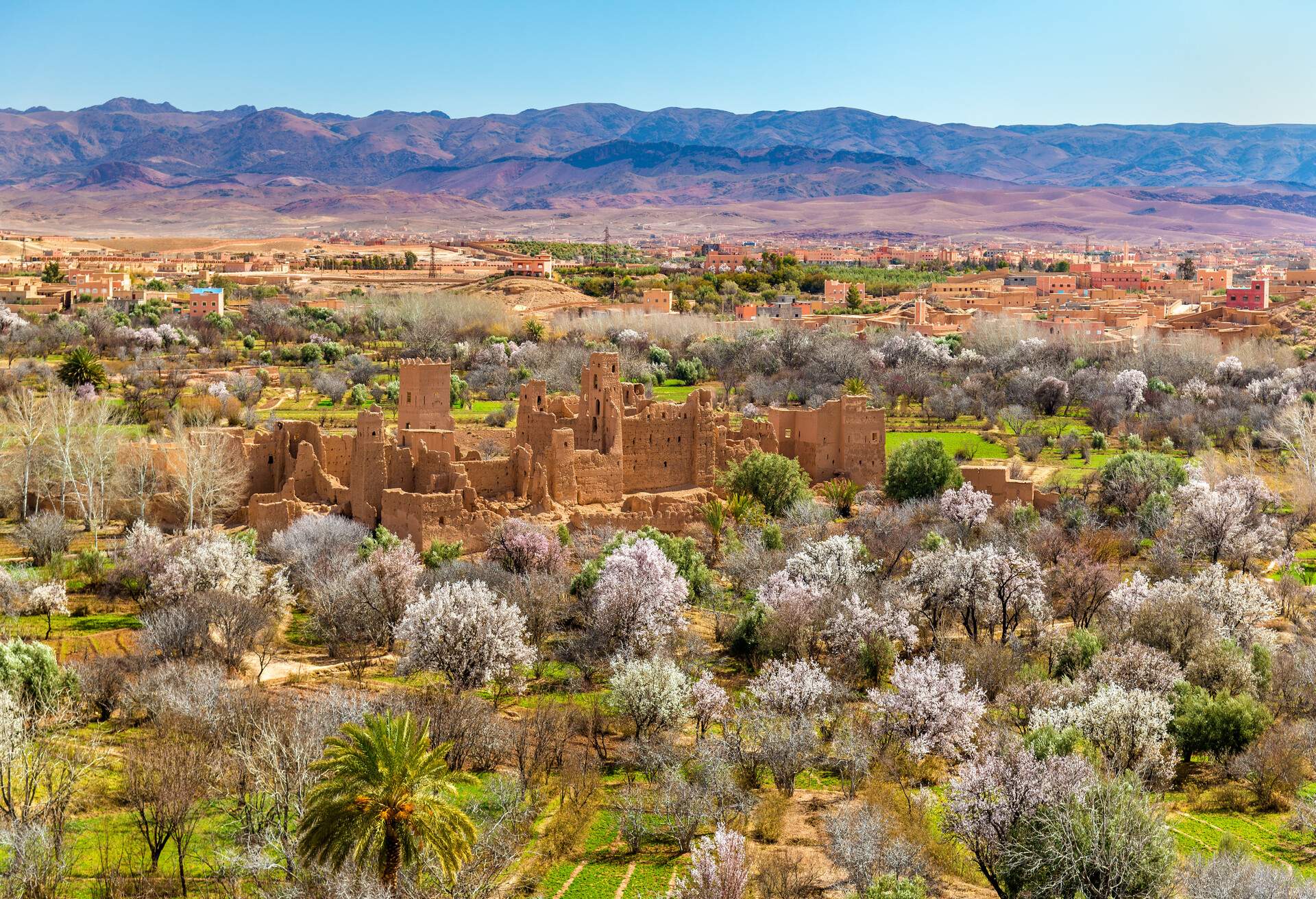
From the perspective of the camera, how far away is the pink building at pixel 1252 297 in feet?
A: 289

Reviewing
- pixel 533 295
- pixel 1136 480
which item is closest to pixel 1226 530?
pixel 1136 480

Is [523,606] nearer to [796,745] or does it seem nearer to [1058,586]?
[796,745]

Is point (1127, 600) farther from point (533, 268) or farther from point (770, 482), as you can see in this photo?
point (533, 268)

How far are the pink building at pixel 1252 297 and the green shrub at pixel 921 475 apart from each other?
57024 mm

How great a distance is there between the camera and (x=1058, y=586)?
3031cm

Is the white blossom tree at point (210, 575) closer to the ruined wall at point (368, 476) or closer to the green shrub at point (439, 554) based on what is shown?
the green shrub at point (439, 554)

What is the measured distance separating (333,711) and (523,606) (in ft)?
23.7

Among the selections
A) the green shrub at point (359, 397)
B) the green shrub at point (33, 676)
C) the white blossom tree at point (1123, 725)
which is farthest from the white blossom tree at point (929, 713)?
the green shrub at point (359, 397)

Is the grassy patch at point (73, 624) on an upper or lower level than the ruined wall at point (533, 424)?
lower

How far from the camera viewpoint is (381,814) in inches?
644

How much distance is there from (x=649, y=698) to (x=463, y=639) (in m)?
3.80

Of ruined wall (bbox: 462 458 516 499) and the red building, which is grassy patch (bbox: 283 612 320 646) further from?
the red building

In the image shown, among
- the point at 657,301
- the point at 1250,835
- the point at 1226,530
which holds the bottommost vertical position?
the point at 1250,835

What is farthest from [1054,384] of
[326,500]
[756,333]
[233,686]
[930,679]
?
[233,686]
